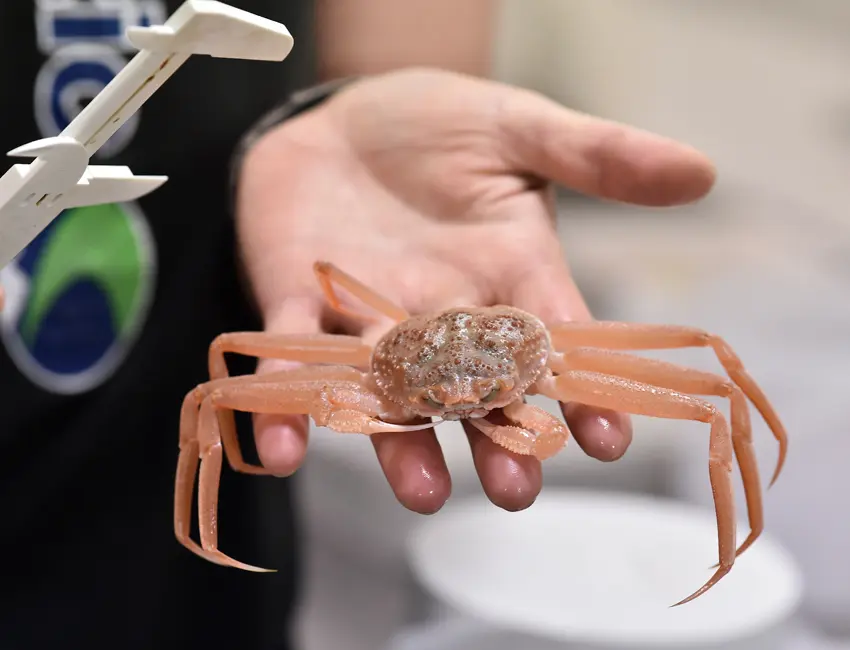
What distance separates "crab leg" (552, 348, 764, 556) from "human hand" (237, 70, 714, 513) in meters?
0.06

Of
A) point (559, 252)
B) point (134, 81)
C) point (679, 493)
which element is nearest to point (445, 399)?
point (559, 252)

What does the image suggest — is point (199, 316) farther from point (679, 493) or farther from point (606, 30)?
point (606, 30)

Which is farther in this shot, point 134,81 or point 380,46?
point 380,46

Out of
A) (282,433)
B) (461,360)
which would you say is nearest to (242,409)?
(282,433)

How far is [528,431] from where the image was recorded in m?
0.47

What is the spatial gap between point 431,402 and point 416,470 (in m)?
0.08

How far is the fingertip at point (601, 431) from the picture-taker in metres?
0.46

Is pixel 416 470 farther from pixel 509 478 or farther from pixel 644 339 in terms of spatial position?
pixel 644 339

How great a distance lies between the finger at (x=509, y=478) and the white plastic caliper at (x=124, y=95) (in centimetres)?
25

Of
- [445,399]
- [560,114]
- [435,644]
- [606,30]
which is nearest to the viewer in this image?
[445,399]

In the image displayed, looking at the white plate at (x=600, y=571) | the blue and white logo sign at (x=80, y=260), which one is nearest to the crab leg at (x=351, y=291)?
the blue and white logo sign at (x=80, y=260)

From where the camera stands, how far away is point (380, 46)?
3.18ft

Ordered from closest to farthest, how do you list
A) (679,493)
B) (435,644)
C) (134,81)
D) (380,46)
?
(134,81) → (435,644) → (380,46) → (679,493)

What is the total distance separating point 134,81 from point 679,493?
986 millimetres
